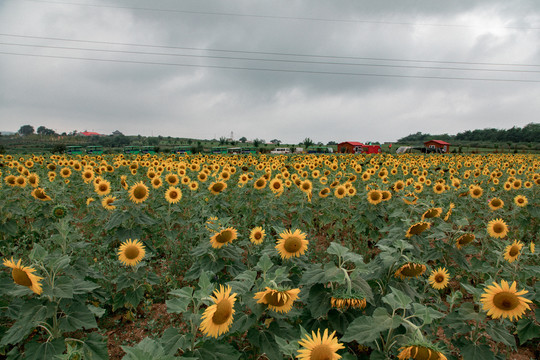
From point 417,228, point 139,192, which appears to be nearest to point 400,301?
point 417,228

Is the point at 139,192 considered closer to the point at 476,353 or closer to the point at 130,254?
the point at 130,254

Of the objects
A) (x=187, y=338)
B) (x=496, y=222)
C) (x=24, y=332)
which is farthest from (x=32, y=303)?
(x=496, y=222)

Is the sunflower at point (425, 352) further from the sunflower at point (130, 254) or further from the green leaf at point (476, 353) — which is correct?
the sunflower at point (130, 254)

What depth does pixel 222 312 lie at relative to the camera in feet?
4.91

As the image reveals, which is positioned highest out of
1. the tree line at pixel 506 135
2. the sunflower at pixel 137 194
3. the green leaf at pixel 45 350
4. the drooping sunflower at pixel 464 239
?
the tree line at pixel 506 135

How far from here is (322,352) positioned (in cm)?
122

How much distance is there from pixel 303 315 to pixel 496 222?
424cm

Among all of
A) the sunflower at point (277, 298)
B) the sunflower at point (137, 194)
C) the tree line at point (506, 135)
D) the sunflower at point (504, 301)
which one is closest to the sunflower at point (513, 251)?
the sunflower at point (504, 301)

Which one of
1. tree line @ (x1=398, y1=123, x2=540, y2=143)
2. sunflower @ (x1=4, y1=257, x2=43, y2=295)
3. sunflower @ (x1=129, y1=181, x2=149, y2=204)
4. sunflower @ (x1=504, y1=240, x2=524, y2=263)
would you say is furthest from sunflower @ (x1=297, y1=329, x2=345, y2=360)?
tree line @ (x1=398, y1=123, x2=540, y2=143)

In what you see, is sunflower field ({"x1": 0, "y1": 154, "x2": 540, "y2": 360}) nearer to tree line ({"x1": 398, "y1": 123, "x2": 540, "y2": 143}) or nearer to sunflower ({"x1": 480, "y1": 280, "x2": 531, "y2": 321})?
sunflower ({"x1": 480, "y1": 280, "x2": 531, "y2": 321})

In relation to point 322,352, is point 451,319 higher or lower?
lower

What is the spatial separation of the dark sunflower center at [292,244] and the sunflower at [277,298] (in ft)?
1.93

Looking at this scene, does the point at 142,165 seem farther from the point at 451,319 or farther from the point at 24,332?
the point at 451,319

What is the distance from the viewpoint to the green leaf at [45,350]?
2035 millimetres
